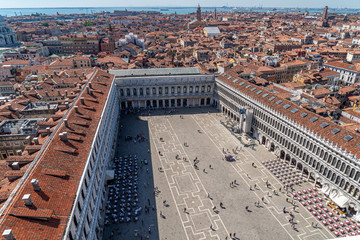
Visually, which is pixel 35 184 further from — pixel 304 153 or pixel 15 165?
pixel 304 153

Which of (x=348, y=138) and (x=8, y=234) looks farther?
(x=348, y=138)

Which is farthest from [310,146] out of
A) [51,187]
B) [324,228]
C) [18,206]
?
[18,206]

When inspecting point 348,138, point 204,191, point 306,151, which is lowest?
point 204,191

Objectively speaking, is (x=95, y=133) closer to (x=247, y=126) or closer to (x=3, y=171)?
Answer: (x=3, y=171)

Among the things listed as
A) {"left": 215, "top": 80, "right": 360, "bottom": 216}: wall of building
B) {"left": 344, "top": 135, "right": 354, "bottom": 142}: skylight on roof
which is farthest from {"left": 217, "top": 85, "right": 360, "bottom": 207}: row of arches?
{"left": 344, "top": 135, "right": 354, "bottom": 142}: skylight on roof

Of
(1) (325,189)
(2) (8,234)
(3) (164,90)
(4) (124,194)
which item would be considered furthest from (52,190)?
(3) (164,90)

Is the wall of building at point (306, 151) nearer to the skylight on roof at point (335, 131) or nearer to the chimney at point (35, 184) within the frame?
the skylight on roof at point (335, 131)
